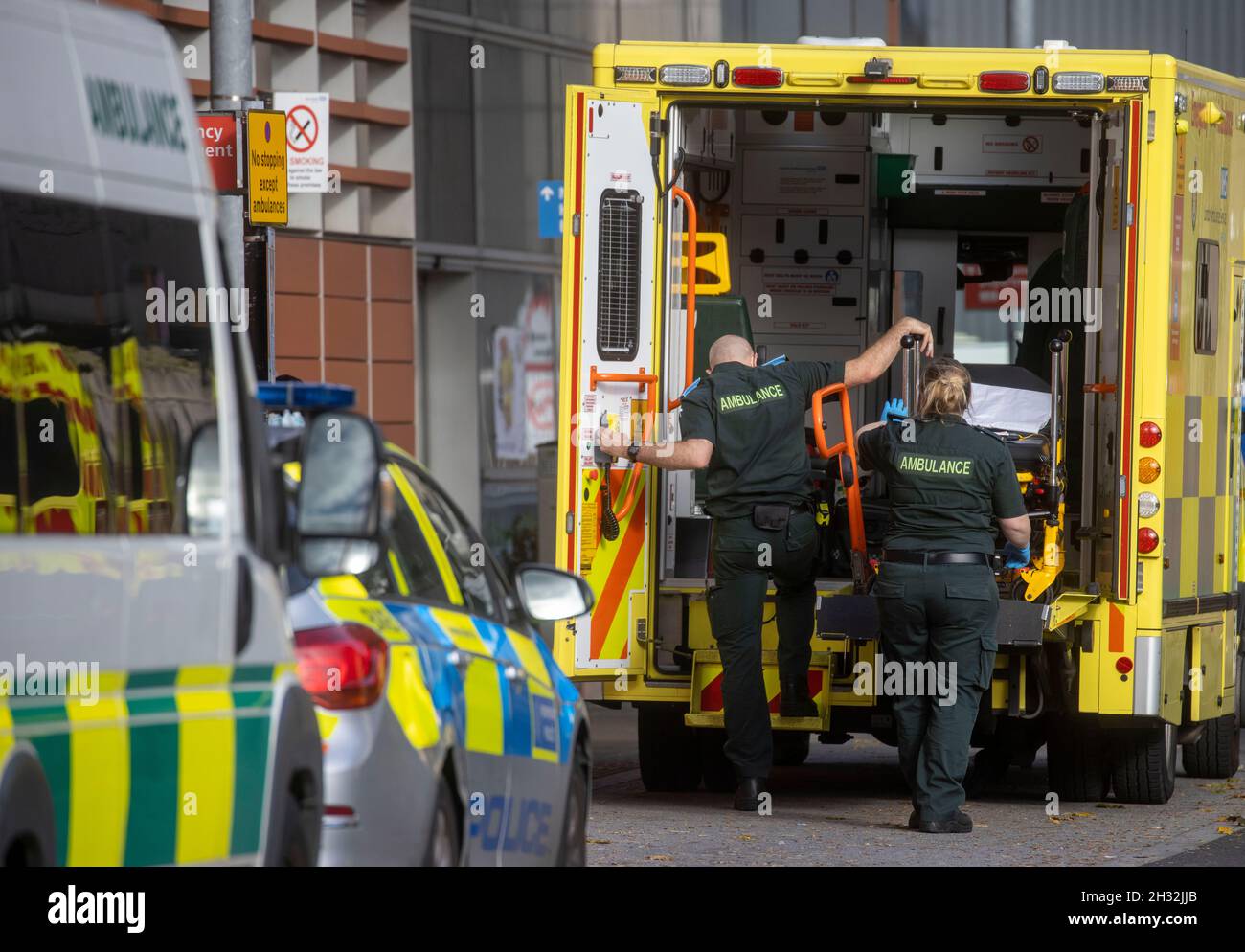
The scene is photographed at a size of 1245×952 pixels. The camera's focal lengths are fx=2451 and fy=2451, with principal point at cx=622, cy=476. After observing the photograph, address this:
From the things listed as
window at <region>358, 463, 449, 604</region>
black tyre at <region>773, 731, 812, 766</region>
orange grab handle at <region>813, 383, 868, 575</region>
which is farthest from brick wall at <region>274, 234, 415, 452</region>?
window at <region>358, 463, 449, 604</region>

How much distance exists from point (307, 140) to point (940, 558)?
11.6 ft

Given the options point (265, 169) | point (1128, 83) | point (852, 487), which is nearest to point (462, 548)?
point (852, 487)

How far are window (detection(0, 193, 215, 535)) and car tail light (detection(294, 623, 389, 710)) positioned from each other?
31.4 inches

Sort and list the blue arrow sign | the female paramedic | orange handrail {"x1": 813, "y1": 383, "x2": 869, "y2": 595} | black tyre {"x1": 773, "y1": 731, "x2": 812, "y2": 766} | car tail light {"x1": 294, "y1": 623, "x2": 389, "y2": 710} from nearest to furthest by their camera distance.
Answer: car tail light {"x1": 294, "y1": 623, "x2": 389, "y2": 710}
the female paramedic
orange handrail {"x1": 813, "y1": 383, "x2": 869, "y2": 595}
black tyre {"x1": 773, "y1": 731, "x2": 812, "y2": 766}
the blue arrow sign

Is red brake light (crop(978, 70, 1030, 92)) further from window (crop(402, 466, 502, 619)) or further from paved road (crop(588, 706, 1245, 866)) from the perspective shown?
window (crop(402, 466, 502, 619))

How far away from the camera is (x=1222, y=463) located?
10484 millimetres

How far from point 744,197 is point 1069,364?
88.6 inches

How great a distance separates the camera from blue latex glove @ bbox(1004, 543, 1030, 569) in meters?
9.48

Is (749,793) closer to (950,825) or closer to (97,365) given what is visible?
(950,825)

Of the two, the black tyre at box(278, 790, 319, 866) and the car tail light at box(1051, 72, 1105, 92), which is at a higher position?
the car tail light at box(1051, 72, 1105, 92)

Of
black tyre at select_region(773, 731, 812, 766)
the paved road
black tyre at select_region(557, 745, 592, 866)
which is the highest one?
black tyre at select_region(557, 745, 592, 866)
